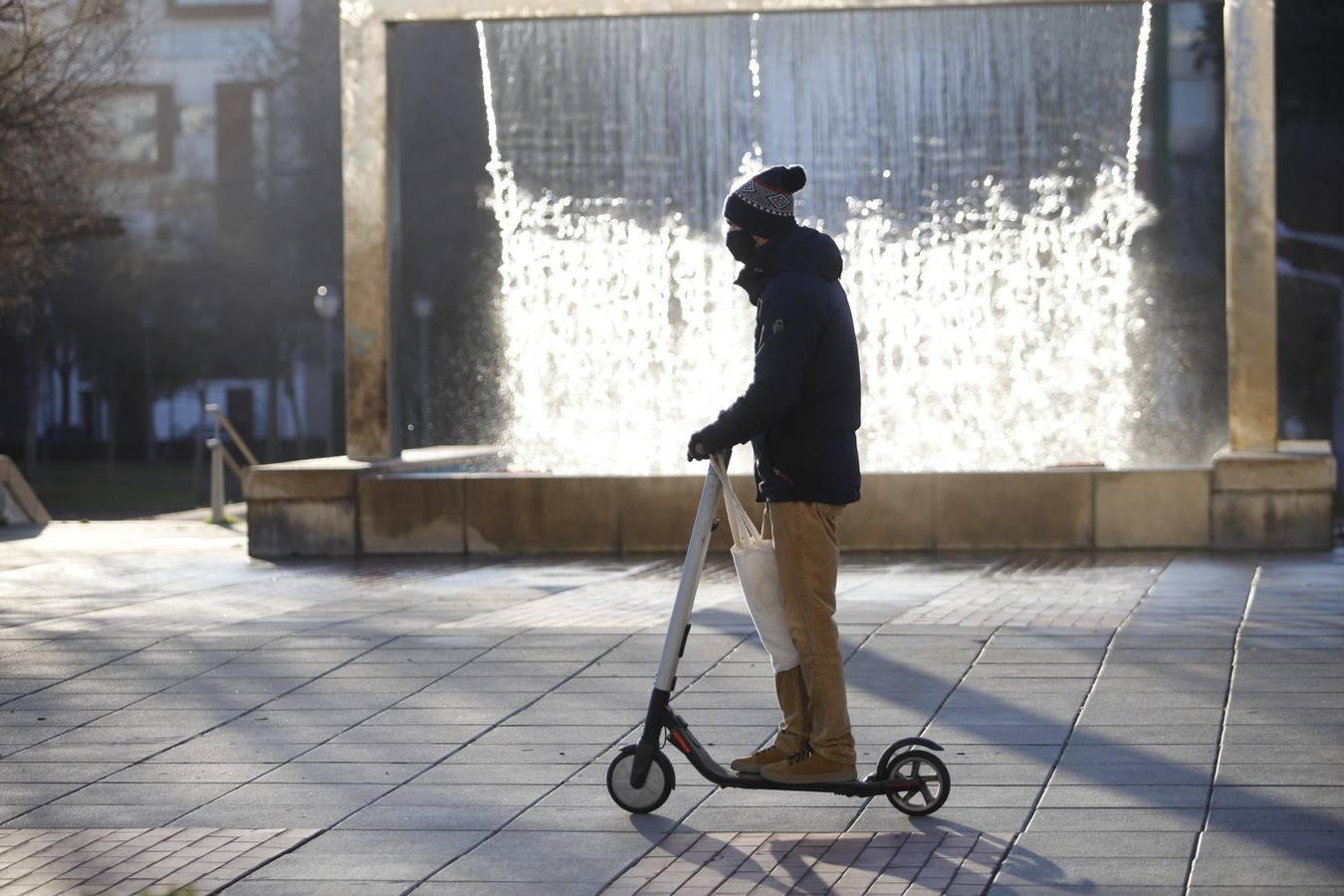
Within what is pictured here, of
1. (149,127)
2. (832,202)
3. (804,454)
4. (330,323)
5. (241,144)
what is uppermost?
(149,127)

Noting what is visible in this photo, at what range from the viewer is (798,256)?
5477 millimetres

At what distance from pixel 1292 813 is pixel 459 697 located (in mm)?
3355

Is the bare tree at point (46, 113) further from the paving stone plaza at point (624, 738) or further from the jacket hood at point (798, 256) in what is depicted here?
the jacket hood at point (798, 256)

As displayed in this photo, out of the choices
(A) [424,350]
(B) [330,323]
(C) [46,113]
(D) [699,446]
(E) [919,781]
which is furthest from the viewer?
(B) [330,323]

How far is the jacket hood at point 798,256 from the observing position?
5.47 metres

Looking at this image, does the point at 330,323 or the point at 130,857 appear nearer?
the point at 130,857

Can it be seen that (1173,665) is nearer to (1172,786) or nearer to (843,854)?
(1172,786)

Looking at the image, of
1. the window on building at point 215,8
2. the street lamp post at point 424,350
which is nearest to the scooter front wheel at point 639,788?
the street lamp post at point 424,350

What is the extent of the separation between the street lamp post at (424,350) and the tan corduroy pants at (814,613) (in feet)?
113

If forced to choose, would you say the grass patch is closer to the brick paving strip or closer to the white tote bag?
the brick paving strip

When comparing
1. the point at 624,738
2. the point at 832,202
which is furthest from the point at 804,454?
the point at 832,202

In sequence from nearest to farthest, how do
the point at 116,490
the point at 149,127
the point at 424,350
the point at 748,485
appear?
the point at 748,485
the point at 424,350
the point at 116,490
the point at 149,127

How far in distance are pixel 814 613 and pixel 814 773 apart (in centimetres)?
44

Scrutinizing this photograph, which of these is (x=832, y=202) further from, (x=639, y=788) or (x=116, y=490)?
(x=116, y=490)
